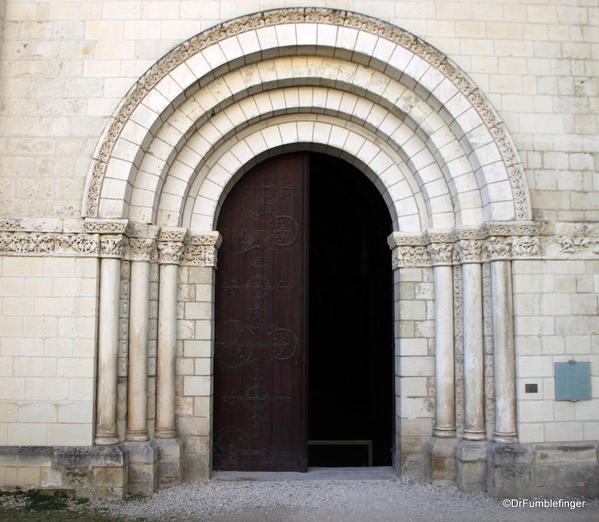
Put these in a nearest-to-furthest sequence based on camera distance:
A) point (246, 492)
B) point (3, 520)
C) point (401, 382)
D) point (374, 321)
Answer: point (3, 520) → point (246, 492) → point (401, 382) → point (374, 321)

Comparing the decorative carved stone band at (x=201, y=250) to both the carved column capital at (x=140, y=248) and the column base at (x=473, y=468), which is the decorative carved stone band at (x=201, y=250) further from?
the column base at (x=473, y=468)

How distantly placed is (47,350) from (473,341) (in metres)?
4.85

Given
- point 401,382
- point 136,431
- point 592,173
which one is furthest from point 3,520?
point 592,173

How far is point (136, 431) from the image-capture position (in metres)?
6.74

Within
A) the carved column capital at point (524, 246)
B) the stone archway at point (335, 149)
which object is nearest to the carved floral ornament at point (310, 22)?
the stone archway at point (335, 149)

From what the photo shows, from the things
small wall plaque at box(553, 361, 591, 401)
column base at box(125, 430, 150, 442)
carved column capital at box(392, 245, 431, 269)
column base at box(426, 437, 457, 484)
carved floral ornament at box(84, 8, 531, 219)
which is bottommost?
column base at box(426, 437, 457, 484)

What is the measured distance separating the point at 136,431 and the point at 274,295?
91.2 inches

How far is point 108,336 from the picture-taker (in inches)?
261

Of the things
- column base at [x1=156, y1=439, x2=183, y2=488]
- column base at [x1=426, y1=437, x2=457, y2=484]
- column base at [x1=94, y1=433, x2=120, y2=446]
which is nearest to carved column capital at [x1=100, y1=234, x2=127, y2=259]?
column base at [x1=94, y1=433, x2=120, y2=446]

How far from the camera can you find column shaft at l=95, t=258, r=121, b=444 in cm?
654

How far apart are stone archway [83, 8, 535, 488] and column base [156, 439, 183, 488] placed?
14 cm

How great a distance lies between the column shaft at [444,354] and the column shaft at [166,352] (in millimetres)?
3154

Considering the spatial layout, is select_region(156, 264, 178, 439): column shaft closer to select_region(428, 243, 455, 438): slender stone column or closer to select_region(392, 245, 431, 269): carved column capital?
select_region(392, 245, 431, 269): carved column capital

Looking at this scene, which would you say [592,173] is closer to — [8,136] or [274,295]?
[274,295]
